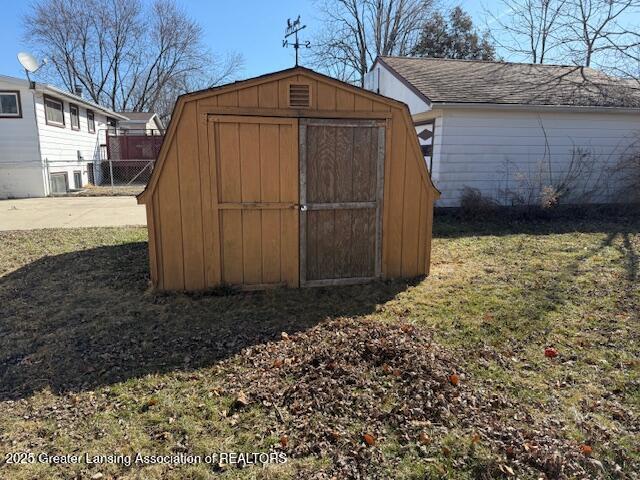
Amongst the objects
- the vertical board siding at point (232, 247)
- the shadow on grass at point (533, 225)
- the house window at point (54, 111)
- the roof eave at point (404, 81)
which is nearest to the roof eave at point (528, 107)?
the roof eave at point (404, 81)

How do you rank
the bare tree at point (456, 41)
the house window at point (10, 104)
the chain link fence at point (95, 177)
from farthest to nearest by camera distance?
the bare tree at point (456, 41), the chain link fence at point (95, 177), the house window at point (10, 104)

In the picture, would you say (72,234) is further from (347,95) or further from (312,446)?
(312,446)

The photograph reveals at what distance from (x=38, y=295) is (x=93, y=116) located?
63.8 ft

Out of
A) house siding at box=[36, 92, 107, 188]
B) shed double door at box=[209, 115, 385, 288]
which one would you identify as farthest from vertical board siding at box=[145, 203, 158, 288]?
house siding at box=[36, 92, 107, 188]

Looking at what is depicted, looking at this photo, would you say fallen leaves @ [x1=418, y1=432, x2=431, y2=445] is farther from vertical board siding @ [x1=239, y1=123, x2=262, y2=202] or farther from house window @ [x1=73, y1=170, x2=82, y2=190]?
house window @ [x1=73, y1=170, x2=82, y2=190]

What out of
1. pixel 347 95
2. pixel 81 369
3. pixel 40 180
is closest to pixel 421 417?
pixel 81 369

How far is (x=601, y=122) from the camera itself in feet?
36.2

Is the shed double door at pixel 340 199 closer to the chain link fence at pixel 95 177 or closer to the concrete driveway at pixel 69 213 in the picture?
the concrete driveway at pixel 69 213

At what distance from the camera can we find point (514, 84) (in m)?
11.7

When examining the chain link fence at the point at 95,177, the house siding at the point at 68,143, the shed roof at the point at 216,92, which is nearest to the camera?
the shed roof at the point at 216,92

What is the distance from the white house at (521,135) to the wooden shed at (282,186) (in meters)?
5.19

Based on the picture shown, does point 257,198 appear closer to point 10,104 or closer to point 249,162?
point 249,162

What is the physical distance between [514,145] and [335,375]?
9.19 m

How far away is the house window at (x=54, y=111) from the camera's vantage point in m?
A: 15.8
